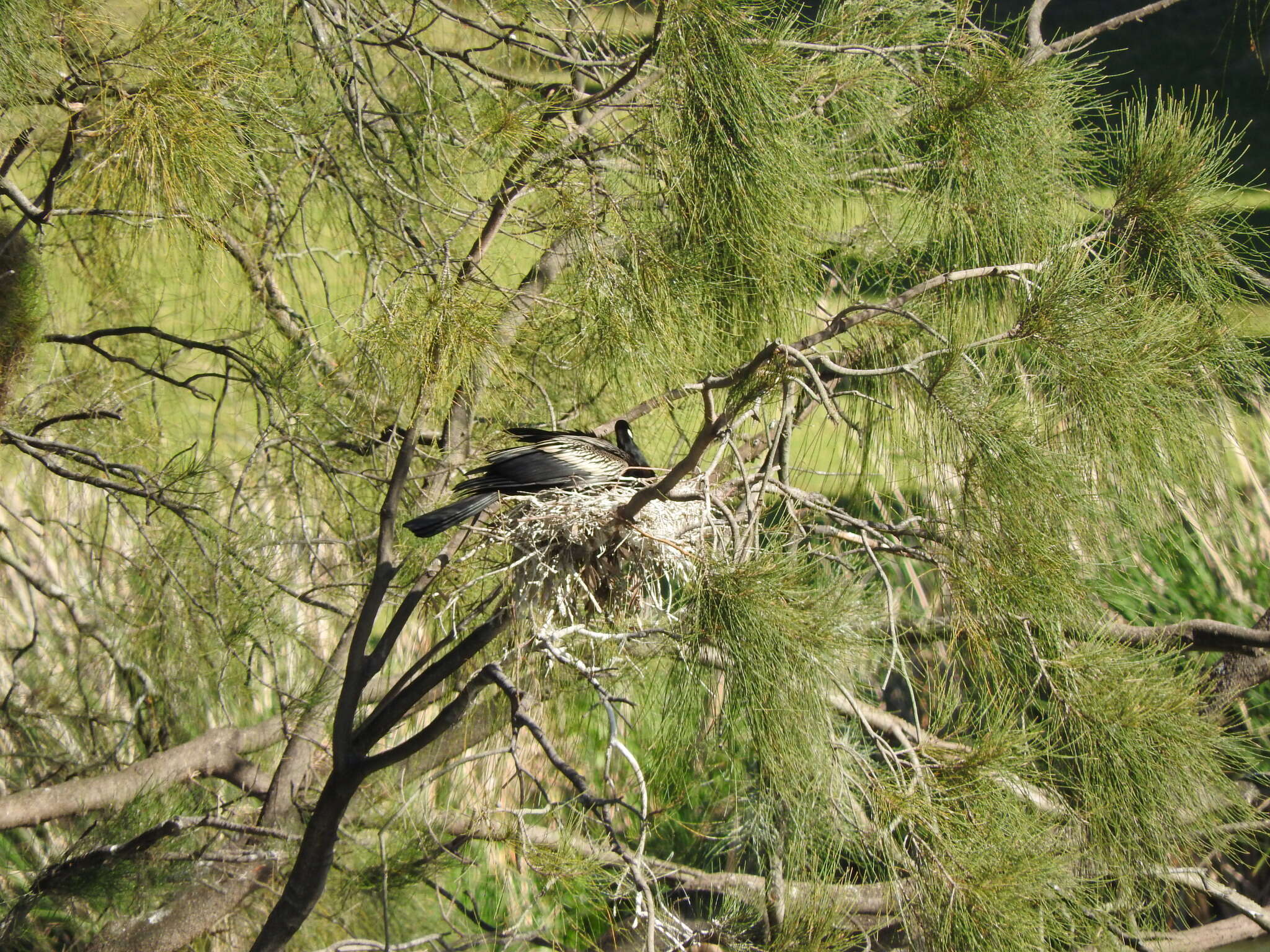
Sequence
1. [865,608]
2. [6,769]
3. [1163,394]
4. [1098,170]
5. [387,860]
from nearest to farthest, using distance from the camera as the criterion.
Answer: [865,608]
[1163,394]
[1098,170]
[387,860]
[6,769]

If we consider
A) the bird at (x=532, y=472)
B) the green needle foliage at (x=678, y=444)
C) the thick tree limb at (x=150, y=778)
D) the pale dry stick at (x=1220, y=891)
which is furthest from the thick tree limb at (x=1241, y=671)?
the thick tree limb at (x=150, y=778)

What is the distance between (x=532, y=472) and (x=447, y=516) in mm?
135

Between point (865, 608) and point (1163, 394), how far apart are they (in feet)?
1.73

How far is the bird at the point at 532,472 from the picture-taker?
1488mm

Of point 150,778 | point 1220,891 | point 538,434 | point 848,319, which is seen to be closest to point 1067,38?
point 848,319

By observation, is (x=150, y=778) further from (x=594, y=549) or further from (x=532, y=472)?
(x=594, y=549)

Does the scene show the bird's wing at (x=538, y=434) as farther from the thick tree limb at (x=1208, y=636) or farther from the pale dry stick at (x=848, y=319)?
the thick tree limb at (x=1208, y=636)

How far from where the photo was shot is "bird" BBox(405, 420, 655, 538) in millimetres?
1488

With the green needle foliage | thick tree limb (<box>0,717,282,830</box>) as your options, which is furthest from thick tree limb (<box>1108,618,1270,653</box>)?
thick tree limb (<box>0,717,282,830</box>)

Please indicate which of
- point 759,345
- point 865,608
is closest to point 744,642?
point 865,608

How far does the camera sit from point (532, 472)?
153 centimetres

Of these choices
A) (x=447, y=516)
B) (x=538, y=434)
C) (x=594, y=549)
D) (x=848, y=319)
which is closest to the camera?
(x=594, y=549)

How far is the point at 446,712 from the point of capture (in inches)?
56.8

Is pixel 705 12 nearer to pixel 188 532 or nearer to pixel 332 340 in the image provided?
pixel 332 340
